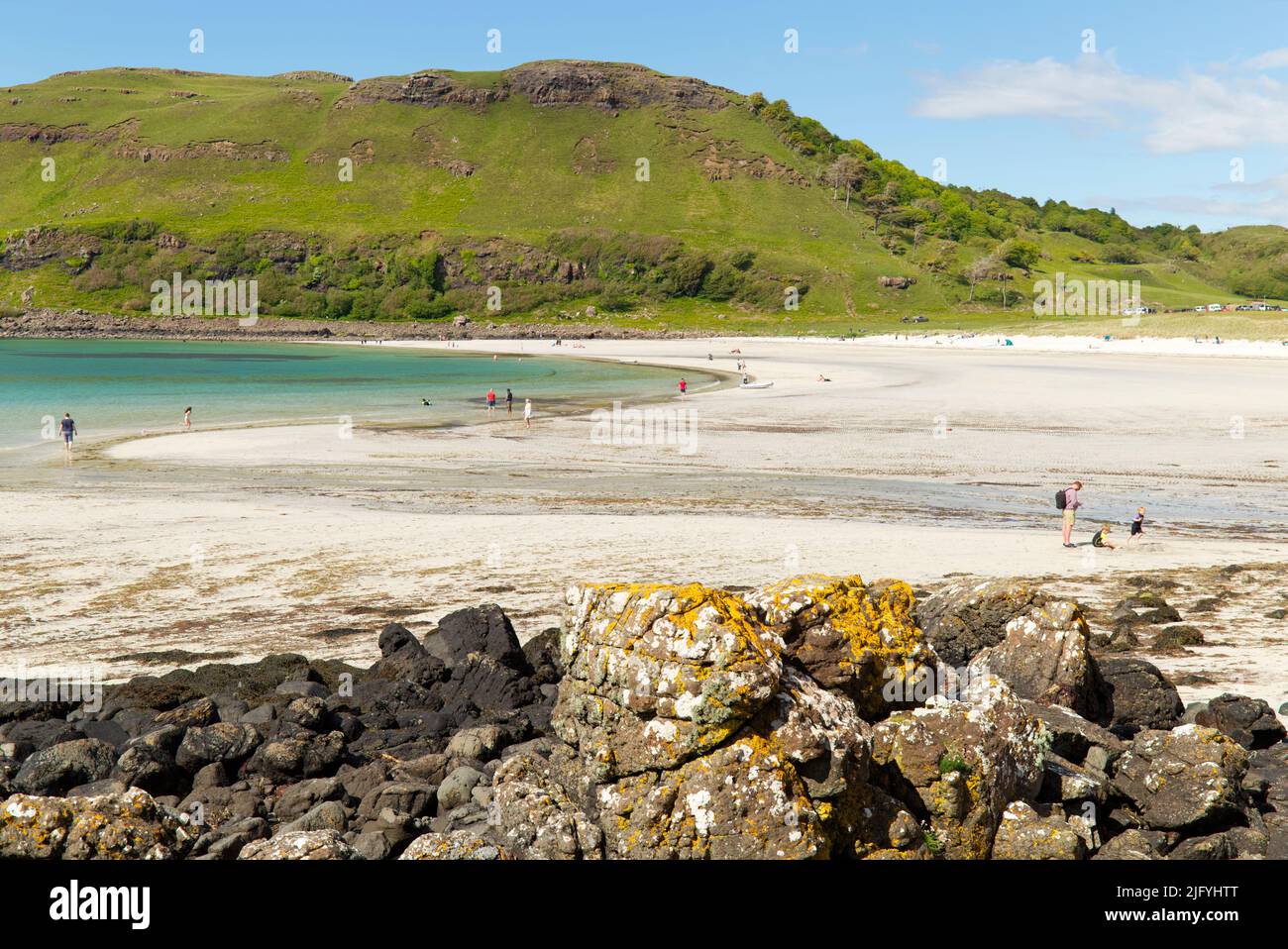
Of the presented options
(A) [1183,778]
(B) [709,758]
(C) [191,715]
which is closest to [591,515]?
(C) [191,715]

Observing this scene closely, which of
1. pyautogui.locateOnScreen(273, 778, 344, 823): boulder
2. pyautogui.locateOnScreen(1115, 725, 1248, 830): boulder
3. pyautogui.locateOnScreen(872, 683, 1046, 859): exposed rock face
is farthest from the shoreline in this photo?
pyautogui.locateOnScreen(273, 778, 344, 823): boulder

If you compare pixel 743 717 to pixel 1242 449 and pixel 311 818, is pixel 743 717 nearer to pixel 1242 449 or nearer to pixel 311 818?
pixel 311 818

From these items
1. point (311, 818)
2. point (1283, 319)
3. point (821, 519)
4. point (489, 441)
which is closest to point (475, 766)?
point (311, 818)

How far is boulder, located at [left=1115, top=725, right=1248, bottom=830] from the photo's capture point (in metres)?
7.52

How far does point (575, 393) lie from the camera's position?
64.1 m

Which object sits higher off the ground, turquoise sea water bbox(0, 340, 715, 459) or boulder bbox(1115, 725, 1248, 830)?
turquoise sea water bbox(0, 340, 715, 459)

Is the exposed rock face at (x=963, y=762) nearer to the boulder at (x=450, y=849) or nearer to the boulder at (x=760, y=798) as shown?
the boulder at (x=760, y=798)

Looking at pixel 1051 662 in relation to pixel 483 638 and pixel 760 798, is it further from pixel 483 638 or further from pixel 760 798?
pixel 483 638

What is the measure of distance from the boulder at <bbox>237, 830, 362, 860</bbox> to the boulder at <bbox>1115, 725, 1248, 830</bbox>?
5.76 metres

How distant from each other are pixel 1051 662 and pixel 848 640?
126 inches

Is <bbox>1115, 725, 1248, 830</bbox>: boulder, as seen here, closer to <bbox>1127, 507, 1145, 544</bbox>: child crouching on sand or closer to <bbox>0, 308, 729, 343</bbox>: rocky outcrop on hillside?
<bbox>1127, 507, 1145, 544</bbox>: child crouching on sand

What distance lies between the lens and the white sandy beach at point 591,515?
15828 mm

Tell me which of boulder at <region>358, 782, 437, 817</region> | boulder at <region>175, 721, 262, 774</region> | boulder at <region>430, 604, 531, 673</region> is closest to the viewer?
boulder at <region>358, 782, 437, 817</region>

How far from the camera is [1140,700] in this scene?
1023 centimetres
